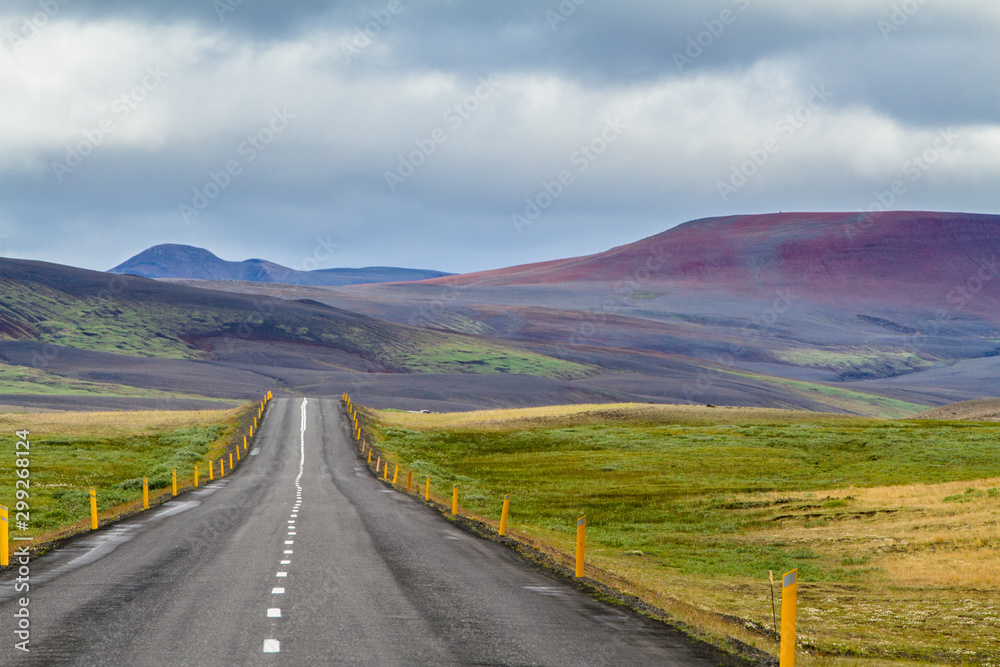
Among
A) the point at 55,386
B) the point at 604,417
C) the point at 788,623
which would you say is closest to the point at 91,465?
the point at 788,623

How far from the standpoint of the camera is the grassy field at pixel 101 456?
3172cm

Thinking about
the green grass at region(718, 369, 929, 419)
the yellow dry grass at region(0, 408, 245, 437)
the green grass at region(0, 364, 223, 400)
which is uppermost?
the green grass at region(718, 369, 929, 419)

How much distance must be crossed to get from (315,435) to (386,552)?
52.7 m

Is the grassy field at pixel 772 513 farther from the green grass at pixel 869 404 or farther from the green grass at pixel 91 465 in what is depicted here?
the green grass at pixel 869 404

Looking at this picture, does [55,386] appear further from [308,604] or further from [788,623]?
[788,623]

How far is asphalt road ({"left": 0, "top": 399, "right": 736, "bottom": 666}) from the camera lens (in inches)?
411

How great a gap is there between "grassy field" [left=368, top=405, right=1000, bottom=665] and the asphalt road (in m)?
2.28

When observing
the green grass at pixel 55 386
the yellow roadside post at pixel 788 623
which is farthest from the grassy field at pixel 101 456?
the green grass at pixel 55 386

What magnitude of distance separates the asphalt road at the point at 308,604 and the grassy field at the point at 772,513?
228cm

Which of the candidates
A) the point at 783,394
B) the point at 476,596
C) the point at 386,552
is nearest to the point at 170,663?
the point at 476,596

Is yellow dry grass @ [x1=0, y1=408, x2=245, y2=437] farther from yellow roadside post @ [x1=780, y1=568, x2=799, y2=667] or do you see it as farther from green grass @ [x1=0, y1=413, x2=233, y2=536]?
yellow roadside post @ [x1=780, y1=568, x2=799, y2=667]

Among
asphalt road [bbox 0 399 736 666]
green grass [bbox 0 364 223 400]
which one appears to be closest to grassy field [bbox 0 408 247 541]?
asphalt road [bbox 0 399 736 666]

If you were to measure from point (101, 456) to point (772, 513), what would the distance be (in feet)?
125

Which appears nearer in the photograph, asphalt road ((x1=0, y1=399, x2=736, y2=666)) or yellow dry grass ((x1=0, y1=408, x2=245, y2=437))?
asphalt road ((x1=0, y1=399, x2=736, y2=666))
